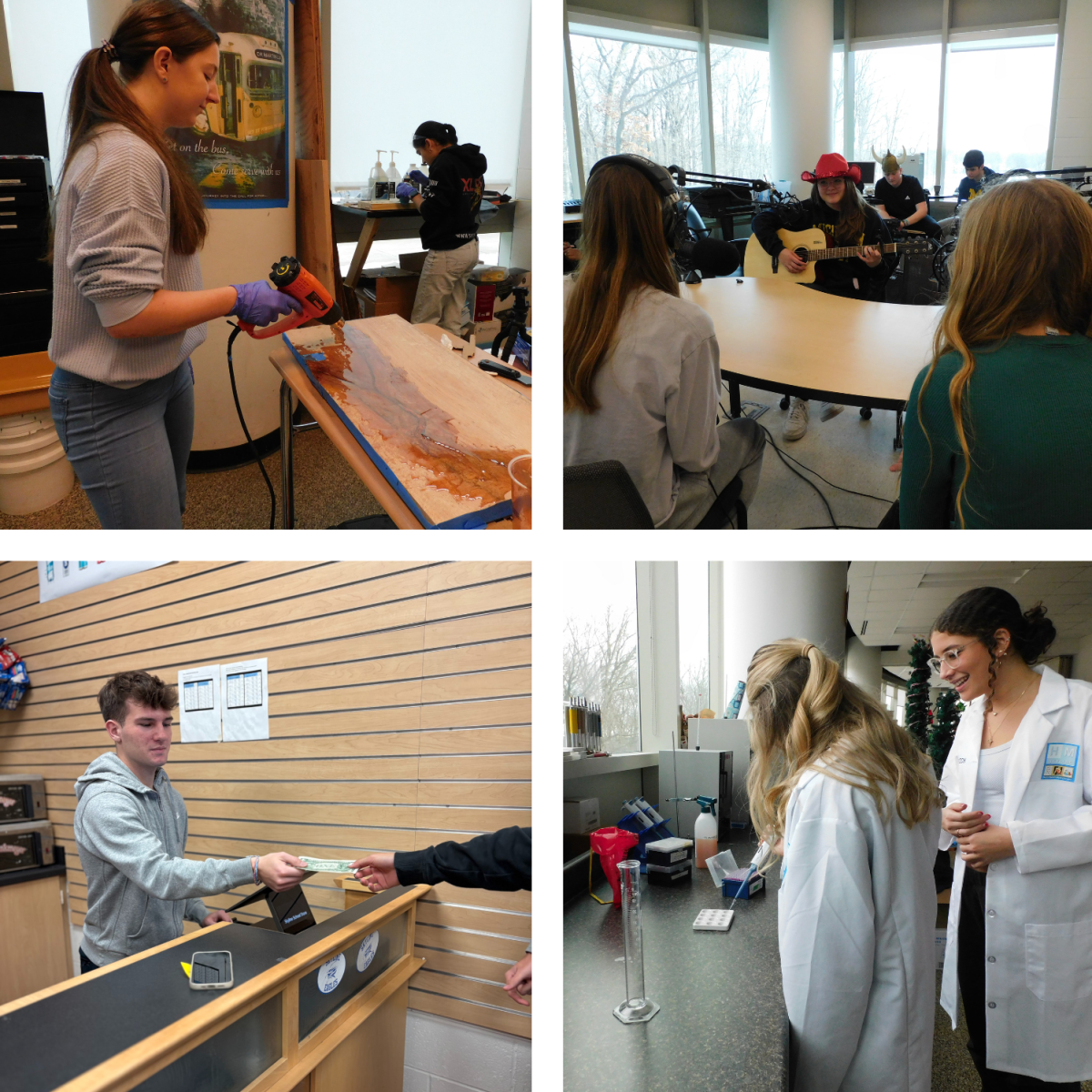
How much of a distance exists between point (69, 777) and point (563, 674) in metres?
2.13

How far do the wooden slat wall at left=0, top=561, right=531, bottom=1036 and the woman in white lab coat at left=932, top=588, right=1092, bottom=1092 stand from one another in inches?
38.8

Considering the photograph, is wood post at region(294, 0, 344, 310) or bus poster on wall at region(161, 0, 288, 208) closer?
bus poster on wall at region(161, 0, 288, 208)

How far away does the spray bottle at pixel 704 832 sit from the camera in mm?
1406

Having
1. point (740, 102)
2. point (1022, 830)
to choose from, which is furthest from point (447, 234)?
point (1022, 830)

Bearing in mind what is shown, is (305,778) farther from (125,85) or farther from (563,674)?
(125,85)

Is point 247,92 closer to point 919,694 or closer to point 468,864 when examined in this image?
point 468,864

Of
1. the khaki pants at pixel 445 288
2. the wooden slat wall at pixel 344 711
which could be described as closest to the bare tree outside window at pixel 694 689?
the wooden slat wall at pixel 344 711

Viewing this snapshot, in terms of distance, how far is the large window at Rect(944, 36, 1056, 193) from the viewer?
125cm

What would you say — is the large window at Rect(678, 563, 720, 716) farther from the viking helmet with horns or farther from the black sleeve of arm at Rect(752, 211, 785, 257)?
the viking helmet with horns

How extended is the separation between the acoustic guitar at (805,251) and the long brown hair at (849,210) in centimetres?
4

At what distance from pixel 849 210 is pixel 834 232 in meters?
0.08

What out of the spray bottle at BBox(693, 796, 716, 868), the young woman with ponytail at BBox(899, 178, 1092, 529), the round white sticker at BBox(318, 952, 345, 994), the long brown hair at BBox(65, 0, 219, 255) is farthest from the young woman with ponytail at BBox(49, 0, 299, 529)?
the young woman with ponytail at BBox(899, 178, 1092, 529)

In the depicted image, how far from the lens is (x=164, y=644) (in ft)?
8.19

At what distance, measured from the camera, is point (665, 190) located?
1.32 metres
